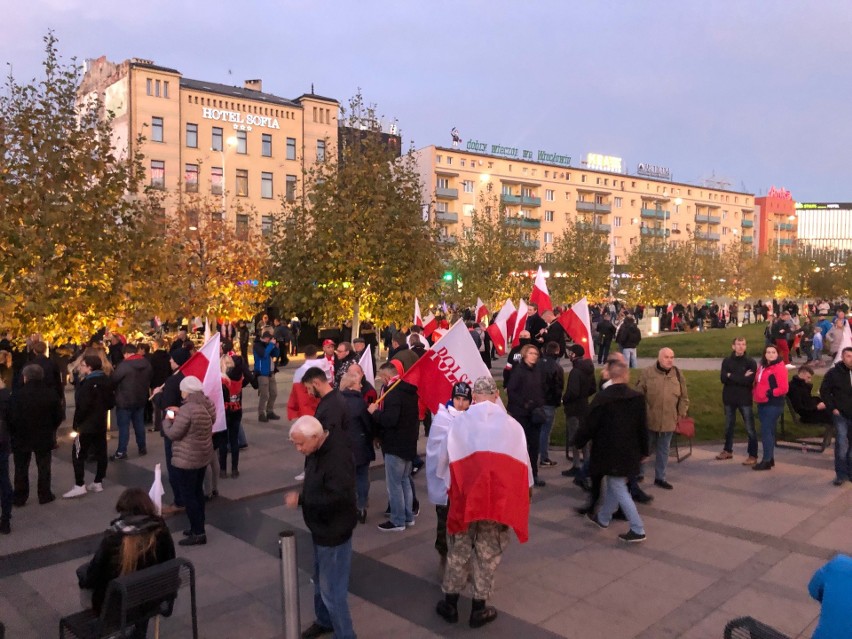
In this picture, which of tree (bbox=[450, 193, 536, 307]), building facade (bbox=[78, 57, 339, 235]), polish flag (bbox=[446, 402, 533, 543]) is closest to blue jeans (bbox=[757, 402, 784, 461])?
polish flag (bbox=[446, 402, 533, 543])

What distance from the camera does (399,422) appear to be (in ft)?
25.4

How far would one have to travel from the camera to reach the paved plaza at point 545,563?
5.78 meters

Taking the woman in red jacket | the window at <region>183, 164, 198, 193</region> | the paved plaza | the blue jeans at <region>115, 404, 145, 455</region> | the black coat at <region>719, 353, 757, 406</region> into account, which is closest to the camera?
the paved plaza

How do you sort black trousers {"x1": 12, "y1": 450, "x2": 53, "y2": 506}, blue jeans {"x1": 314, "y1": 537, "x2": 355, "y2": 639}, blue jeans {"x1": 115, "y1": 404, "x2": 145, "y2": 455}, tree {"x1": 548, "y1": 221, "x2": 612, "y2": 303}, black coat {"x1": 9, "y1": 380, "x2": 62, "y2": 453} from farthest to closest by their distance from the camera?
tree {"x1": 548, "y1": 221, "x2": 612, "y2": 303} < blue jeans {"x1": 115, "y1": 404, "x2": 145, "y2": 455} < black trousers {"x1": 12, "y1": 450, "x2": 53, "y2": 506} < black coat {"x1": 9, "y1": 380, "x2": 62, "y2": 453} < blue jeans {"x1": 314, "y1": 537, "x2": 355, "y2": 639}

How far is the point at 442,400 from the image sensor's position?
7.72 m

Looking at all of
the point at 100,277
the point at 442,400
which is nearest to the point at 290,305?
the point at 100,277

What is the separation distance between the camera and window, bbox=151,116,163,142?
46.5m

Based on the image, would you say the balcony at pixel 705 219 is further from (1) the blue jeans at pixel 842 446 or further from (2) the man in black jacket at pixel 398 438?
(2) the man in black jacket at pixel 398 438

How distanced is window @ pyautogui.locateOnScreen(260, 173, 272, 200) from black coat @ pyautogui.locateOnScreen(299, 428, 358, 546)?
160 feet

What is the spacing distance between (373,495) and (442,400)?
2.45 metres

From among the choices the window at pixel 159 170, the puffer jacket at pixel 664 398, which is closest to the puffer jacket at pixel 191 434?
the puffer jacket at pixel 664 398

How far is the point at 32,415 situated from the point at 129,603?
5268 millimetres

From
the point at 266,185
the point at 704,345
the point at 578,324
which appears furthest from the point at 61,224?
the point at 266,185

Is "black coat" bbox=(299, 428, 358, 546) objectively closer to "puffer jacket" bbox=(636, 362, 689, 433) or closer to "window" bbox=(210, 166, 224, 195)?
"puffer jacket" bbox=(636, 362, 689, 433)
